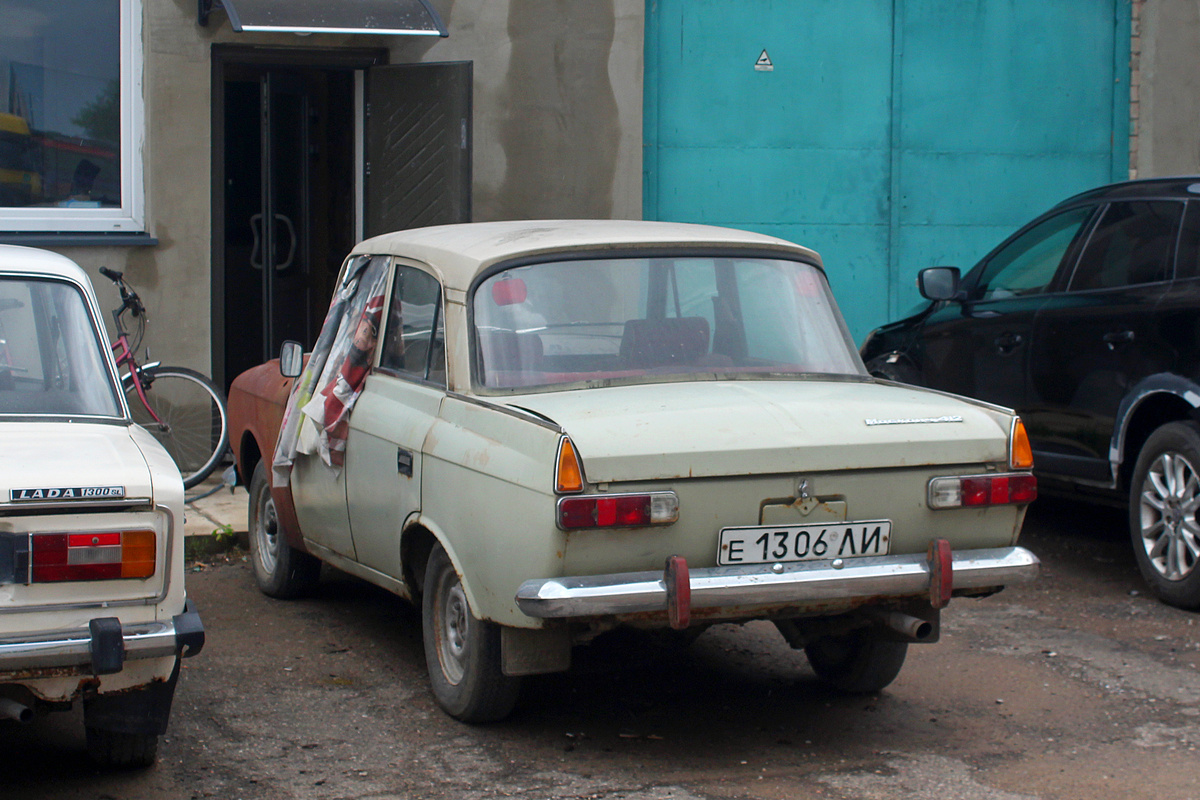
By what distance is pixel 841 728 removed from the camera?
16.1 ft

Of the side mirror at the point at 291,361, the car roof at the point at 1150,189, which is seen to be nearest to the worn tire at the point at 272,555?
the side mirror at the point at 291,361

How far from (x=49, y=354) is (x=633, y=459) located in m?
1.87

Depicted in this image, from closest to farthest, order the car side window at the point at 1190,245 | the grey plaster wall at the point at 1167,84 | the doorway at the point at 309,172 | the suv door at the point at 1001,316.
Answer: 1. the car side window at the point at 1190,245
2. the suv door at the point at 1001,316
3. the doorway at the point at 309,172
4. the grey plaster wall at the point at 1167,84

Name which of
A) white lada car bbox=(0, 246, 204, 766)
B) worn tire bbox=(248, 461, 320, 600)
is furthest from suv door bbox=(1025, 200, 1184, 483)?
white lada car bbox=(0, 246, 204, 766)

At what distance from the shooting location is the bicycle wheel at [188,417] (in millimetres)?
9047

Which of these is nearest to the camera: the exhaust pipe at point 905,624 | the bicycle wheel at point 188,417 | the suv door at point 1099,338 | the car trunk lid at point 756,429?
the car trunk lid at point 756,429

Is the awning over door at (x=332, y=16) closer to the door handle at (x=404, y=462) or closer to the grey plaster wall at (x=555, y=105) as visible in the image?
the grey plaster wall at (x=555, y=105)

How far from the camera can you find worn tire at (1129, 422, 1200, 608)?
6.39m

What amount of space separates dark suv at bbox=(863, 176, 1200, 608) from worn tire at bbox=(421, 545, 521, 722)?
341cm

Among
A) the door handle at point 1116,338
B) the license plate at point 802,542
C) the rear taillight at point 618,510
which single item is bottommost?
the license plate at point 802,542

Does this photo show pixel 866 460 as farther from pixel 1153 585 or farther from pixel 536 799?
pixel 1153 585

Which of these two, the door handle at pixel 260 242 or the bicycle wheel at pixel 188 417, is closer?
the bicycle wheel at pixel 188 417

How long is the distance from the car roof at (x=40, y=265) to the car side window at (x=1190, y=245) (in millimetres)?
4774

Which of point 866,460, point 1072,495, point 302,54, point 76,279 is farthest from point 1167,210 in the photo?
point 302,54
